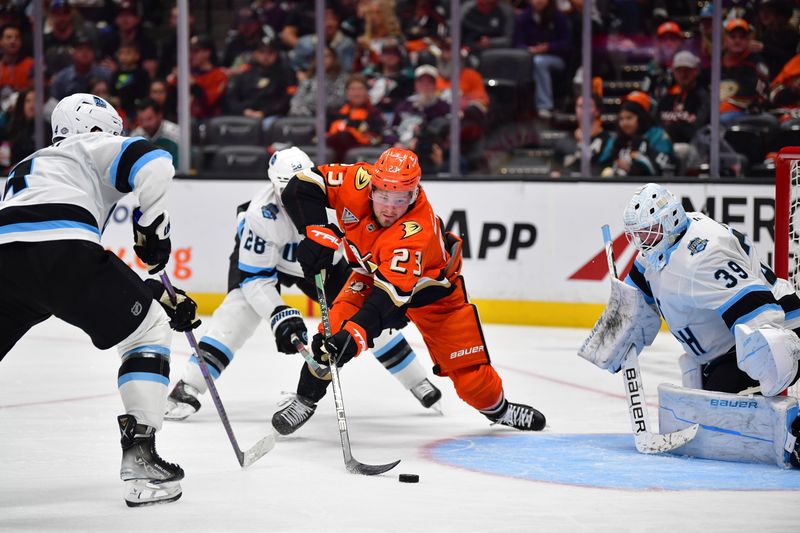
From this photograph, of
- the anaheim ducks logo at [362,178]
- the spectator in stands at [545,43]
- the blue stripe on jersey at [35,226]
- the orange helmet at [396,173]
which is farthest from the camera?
the spectator in stands at [545,43]

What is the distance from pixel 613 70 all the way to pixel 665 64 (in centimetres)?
30

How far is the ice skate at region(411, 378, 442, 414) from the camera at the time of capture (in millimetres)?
4586

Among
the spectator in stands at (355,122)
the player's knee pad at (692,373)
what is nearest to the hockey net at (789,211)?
the player's knee pad at (692,373)

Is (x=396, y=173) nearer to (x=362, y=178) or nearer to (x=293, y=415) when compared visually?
(x=362, y=178)

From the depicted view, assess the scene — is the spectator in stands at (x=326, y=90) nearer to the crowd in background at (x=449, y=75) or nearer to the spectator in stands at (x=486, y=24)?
the crowd in background at (x=449, y=75)

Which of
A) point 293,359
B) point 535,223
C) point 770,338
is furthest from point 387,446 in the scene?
point 535,223

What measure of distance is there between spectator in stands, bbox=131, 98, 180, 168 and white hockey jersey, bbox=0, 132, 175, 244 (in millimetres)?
4604

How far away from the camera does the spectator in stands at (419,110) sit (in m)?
7.52

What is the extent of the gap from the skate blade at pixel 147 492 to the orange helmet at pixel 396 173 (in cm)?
120

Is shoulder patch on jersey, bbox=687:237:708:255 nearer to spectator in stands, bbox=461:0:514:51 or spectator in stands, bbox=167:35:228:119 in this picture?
spectator in stands, bbox=461:0:514:51

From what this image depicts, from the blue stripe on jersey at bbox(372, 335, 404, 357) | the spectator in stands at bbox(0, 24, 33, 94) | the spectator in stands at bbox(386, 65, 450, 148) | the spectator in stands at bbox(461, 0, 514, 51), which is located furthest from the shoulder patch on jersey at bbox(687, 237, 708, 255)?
the spectator in stands at bbox(0, 24, 33, 94)

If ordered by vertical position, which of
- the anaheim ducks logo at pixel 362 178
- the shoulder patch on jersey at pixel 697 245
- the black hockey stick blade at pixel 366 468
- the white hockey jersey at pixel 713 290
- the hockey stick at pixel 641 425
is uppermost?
the anaheim ducks logo at pixel 362 178

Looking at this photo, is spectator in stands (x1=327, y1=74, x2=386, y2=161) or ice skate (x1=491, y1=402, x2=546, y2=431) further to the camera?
spectator in stands (x1=327, y1=74, x2=386, y2=161)

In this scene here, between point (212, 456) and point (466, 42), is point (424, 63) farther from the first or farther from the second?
point (212, 456)
